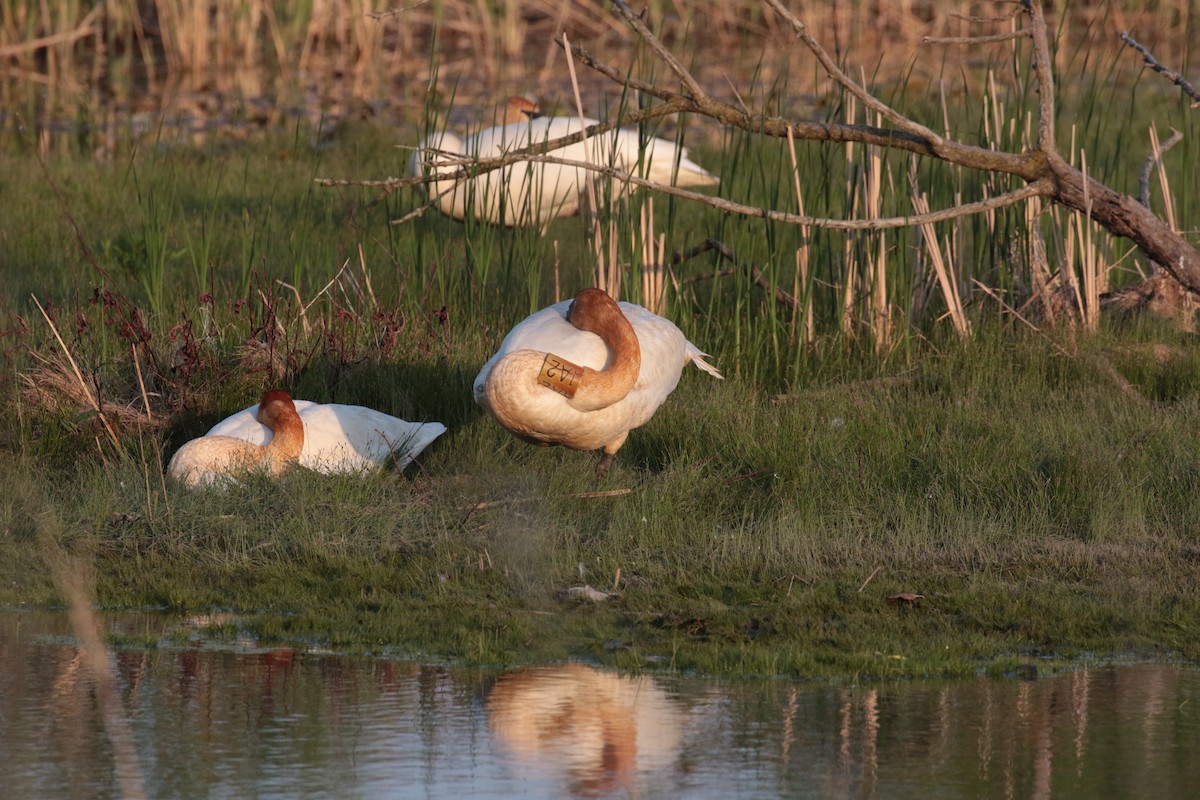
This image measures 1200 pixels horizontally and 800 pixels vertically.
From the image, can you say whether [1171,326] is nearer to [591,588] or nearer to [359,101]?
[591,588]

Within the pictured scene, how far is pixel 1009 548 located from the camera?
590cm

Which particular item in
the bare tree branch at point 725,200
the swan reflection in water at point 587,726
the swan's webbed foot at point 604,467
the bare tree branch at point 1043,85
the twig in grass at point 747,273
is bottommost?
the swan's webbed foot at point 604,467

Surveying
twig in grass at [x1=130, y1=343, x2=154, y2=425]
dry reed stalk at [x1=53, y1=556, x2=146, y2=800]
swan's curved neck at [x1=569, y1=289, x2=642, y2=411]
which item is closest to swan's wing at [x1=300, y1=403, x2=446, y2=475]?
twig in grass at [x1=130, y1=343, x2=154, y2=425]

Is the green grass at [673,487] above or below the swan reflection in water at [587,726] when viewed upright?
below

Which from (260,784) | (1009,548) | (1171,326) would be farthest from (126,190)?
(260,784)

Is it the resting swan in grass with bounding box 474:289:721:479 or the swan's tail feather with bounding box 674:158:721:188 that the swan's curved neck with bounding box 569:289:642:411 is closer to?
the resting swan in grass with bounding box 474:289:721:479

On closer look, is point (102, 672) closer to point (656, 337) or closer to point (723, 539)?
point (723, 539)

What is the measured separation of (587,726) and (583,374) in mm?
2226

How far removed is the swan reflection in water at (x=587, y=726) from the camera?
382 cm

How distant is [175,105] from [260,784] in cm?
1347

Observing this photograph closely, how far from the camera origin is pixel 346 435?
273 inches

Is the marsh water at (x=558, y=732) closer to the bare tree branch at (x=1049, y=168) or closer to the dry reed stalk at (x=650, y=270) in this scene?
the bare tree branch at (x=1049, y=168)

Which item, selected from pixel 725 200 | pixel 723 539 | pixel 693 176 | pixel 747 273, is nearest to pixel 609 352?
pixel 723 539

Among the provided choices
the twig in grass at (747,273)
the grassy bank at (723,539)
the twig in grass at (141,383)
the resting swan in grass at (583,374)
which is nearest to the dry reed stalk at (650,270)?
the twig in grass at (747,273)
